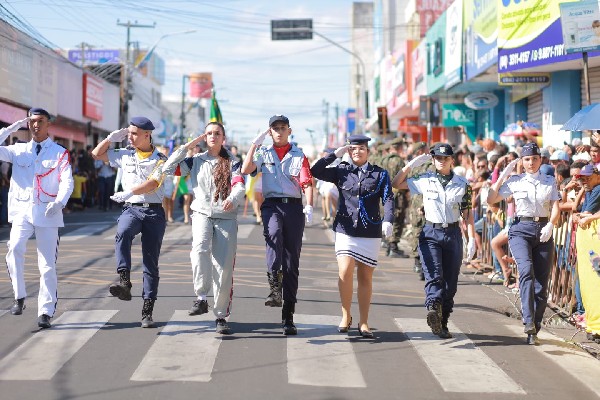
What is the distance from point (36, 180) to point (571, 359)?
5.08 m

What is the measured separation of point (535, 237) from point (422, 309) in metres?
2.14

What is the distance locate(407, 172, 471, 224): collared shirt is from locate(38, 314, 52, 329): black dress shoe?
11.9ft

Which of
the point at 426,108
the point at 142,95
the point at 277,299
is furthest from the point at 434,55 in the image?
the point at 142,95

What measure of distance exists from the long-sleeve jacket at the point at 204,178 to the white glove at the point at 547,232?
280 centimetres

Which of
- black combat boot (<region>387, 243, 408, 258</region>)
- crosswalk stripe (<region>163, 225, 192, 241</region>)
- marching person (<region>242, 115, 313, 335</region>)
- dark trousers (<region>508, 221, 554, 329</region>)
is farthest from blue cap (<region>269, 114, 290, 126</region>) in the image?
crosswalk stripe (<region>163, 225, 192, 241</region>)

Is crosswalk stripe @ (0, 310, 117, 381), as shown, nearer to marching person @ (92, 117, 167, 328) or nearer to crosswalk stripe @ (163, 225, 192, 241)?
marching person @ (92, 117, 167, 328)

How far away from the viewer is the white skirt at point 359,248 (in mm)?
9117

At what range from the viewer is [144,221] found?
9.23 metres

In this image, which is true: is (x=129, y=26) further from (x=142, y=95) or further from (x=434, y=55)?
(x=434, y=55)

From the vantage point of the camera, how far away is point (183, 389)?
6711mm

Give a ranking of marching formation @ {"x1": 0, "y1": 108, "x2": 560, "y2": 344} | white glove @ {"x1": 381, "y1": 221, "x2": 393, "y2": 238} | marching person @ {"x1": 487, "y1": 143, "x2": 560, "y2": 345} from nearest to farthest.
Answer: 1. white glove @ {"x1": 381, "y1": 221, "x2": 393, "y2": 238}
2. marching formation @ {"x1": 0, "y1": 108, "x2": 560, "y2": 344}
3. marching person @ {"x1": 487, "y1": 143, "x2": 560, "y2": 345}

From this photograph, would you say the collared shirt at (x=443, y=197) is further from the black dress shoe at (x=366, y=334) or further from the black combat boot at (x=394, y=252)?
the black combat boot at (x=394, y=252)

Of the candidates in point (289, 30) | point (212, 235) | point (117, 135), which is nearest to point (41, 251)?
point (117, 135)

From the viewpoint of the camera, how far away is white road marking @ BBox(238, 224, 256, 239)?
20.5 metres
